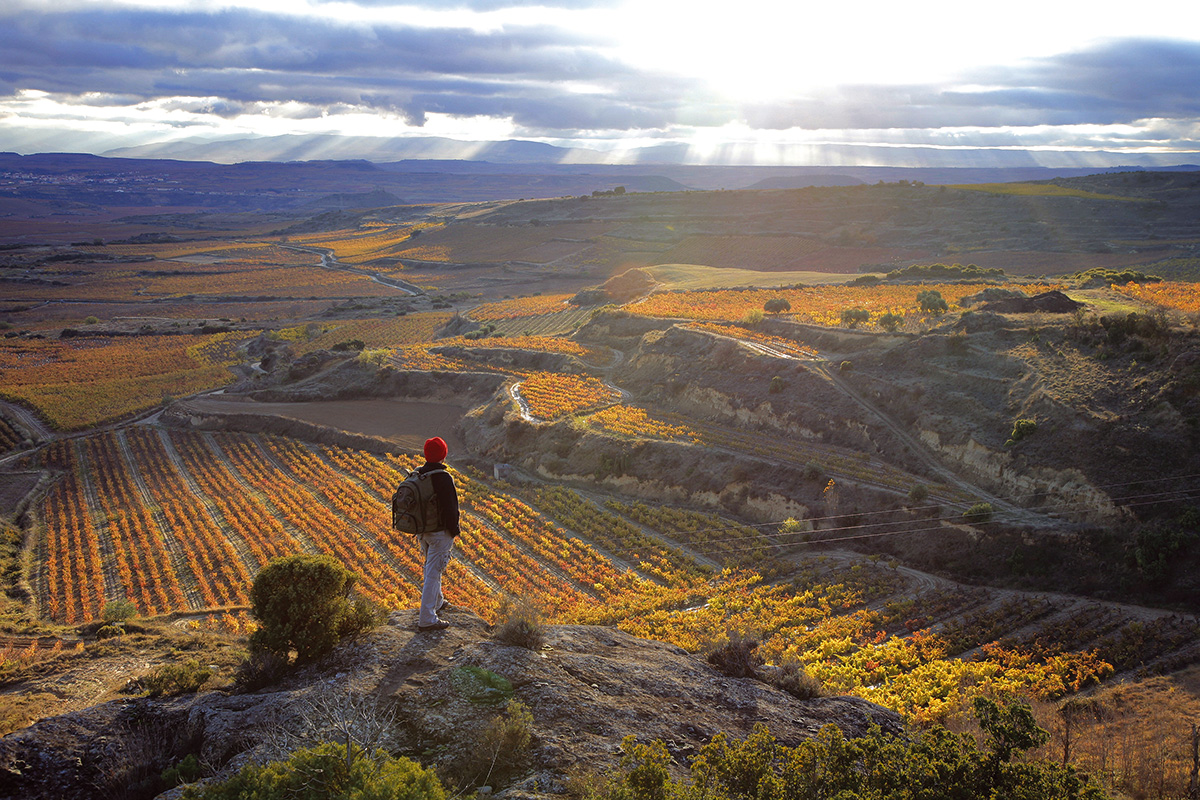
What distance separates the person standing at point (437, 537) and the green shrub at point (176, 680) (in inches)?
119

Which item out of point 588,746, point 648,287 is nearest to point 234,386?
point 648,287

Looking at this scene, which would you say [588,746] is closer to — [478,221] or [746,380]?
[746,380]

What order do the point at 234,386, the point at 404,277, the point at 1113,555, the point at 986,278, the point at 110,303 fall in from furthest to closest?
the point at 404,277, the point at 110,303, the point at 986,278, the point at 234,386, the point at 1113,555

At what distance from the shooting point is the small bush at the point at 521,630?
9.91 metres

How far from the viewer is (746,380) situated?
35.5m

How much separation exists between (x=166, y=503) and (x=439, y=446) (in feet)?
99.9

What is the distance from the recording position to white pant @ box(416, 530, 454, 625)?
1005cm

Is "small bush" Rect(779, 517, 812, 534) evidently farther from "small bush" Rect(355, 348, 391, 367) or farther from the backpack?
"small bush" Rect(355, 348, 391, 367)

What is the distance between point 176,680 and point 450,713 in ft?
13.8

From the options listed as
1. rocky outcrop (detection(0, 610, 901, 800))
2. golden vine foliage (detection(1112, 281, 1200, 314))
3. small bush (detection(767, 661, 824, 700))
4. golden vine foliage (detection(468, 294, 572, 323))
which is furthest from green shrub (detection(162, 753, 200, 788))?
golden vine foliage (detection(468, 294, 572, 323))

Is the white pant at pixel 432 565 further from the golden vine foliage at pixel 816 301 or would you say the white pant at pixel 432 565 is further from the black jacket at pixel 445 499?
the golden vine foliage at pixel 816 301

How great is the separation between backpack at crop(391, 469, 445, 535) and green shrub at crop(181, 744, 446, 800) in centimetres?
374

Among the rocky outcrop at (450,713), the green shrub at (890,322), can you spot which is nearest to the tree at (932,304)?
the green shrub at (890,322)

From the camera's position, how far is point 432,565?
395 inches
